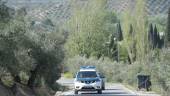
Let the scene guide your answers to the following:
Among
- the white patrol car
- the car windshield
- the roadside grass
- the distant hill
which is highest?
the distant hill

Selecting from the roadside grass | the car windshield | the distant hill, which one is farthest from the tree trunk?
the distant hill

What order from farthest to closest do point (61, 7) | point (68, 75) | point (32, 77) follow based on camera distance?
1. point (61, 7)
2. point (68, 75)
3. point (32, 77)

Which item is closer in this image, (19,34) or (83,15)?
(19,34)

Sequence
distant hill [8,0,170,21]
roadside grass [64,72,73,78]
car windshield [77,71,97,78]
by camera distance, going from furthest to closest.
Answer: distant hill [8,0,170,21]
roadside grass [64,72,73,78]
car windshield [77,71,97,78]

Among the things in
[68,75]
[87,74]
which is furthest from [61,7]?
[87,74]

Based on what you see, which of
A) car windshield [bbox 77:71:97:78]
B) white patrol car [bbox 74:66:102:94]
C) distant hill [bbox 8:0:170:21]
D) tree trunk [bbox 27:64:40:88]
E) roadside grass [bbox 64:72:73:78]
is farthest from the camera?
distant hill [bbox 8:0:170:21]

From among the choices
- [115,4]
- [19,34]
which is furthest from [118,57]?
[19,34]

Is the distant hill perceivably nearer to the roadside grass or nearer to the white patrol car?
the roadside grass

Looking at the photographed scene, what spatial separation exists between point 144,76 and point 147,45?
2729 cm

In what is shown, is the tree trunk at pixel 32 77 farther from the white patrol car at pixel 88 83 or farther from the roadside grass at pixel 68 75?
the roadside grass at pixel 68 75

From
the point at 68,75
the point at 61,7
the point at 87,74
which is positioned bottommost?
the point at 68,75

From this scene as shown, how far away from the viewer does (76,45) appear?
314 ft

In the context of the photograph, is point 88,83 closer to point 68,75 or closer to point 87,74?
point 87,74

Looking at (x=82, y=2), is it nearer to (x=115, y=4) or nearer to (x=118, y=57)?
(x=118, y=57)
